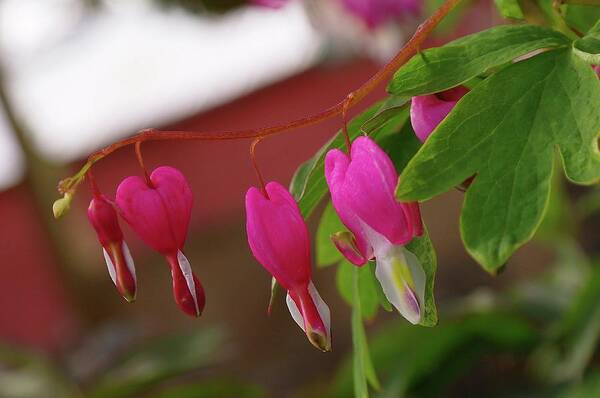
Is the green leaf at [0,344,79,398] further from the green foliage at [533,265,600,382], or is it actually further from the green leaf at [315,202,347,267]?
the green leaf at [315,202,347,267]

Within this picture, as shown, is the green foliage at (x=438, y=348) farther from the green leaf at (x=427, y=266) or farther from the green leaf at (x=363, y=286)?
the green leaf at (x=427, y=266)

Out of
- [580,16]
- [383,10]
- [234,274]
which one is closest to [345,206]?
[580,16]

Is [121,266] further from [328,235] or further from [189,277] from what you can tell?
[328,235]

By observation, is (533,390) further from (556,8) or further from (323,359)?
(323,359)

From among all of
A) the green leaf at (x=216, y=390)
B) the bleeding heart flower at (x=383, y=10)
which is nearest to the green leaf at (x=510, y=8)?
the green leaf at (x=216, y=390)

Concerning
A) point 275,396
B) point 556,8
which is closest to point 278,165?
point 275,396

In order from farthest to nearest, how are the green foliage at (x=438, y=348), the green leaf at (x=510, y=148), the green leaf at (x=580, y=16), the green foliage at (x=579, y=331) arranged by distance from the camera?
the green foliage at (x=438, y=348), the green foliage at (x=579, y=331), the green leaf at (x=580, y=16), the green leaf at (x=510, y=148)
